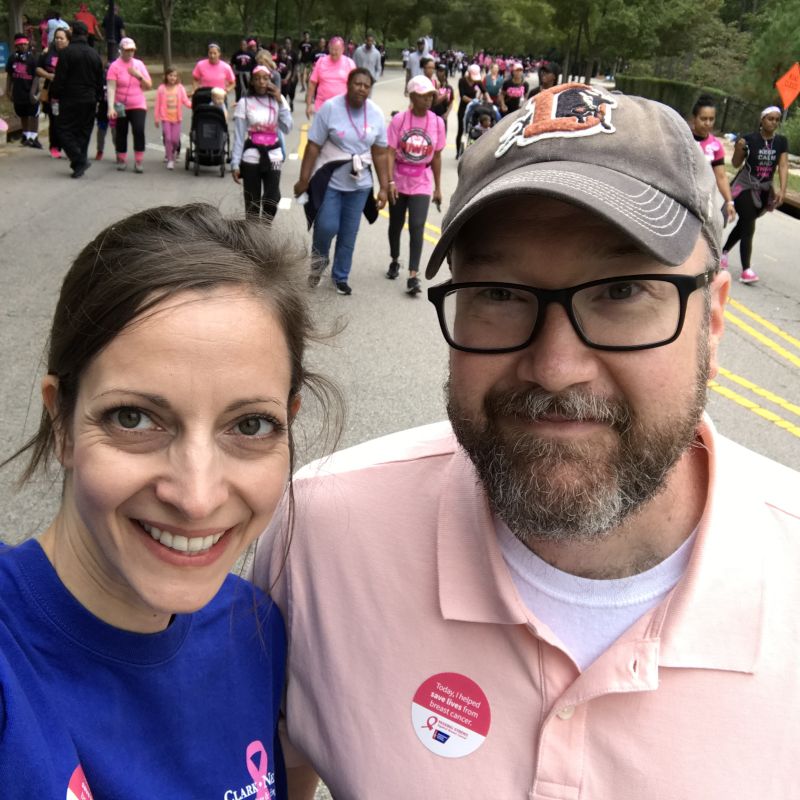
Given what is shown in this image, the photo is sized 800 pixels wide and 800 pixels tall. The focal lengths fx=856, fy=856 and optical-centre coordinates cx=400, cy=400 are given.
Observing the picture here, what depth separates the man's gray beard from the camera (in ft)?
5.13

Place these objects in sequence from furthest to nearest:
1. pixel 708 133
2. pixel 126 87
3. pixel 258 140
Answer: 1. pixel 126 87
2. pixel 708 133
3. pixel 258 140

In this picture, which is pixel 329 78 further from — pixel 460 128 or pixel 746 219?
pixel 746 219

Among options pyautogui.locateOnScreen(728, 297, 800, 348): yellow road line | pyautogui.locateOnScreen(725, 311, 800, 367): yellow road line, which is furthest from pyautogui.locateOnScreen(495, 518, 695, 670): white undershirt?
pyautogui.locateOnScreen(728, 297, 800, 348): yellow road line

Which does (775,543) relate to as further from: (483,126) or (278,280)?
(483,126)

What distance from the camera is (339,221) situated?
8.32 meters

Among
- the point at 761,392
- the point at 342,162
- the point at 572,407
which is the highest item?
the point at 572,407

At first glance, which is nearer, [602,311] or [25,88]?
[602,311]

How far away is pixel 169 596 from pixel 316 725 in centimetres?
50

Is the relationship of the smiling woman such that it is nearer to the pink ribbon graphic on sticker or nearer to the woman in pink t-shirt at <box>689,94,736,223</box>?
the pink ribbon graphic on sticker

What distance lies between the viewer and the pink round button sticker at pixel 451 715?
155 cm

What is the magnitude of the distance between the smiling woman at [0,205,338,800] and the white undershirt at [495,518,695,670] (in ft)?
1.74

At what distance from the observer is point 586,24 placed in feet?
172

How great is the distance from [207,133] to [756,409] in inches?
396

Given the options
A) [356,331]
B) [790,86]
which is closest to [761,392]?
[356,331]
